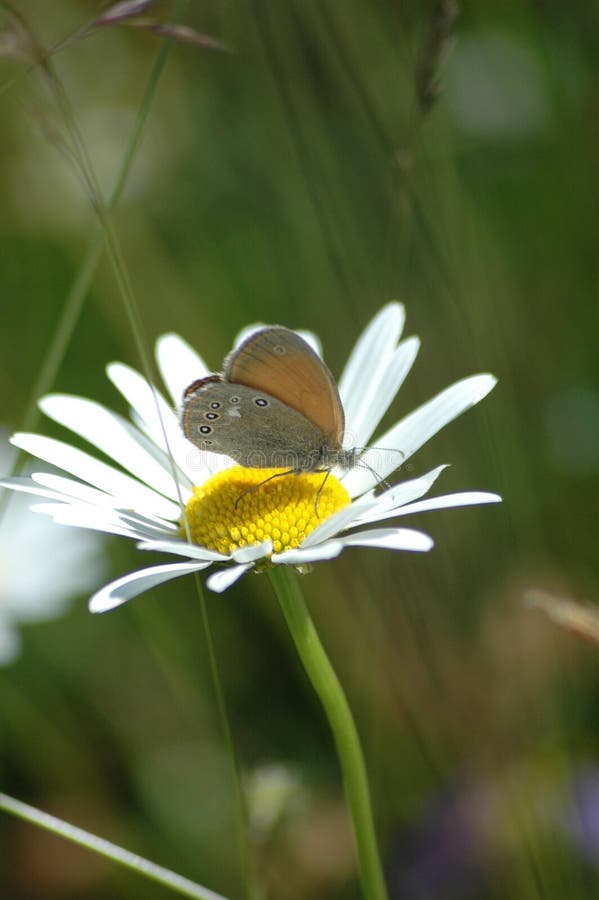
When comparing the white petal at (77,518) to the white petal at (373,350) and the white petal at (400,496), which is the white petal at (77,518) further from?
the white petal at (373,350)

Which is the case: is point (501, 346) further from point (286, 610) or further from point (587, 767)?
point (286, 610)

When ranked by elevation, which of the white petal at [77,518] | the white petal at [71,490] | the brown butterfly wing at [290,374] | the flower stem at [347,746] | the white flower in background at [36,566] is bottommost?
the flower stem at [347,746]

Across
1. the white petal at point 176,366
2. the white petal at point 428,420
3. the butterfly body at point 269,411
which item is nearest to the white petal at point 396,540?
the white petal at point 428,420

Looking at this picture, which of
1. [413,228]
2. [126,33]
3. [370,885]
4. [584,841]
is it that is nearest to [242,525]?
[370,885]

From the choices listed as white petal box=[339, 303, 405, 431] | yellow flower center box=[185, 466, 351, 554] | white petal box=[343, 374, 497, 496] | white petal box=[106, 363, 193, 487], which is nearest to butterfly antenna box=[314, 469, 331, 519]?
yellow flower center box=[185, 466, 351, 554]

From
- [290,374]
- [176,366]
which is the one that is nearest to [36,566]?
[176,366]

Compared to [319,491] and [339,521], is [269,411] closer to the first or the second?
[319,491]
